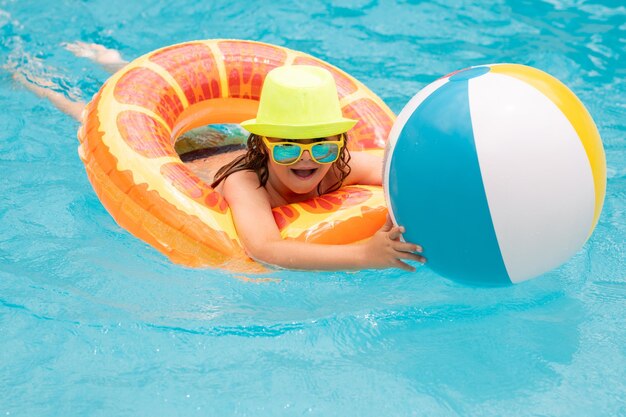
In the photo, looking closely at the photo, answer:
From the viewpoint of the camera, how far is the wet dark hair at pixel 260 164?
14.0ft

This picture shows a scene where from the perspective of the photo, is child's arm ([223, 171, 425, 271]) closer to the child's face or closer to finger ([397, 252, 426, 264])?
finger ([397, 252, 426, 264])

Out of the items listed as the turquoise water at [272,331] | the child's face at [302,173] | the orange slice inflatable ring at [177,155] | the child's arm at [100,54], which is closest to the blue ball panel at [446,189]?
the turquoise water at [272,331]

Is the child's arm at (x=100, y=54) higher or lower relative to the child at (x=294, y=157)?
Answer: lower

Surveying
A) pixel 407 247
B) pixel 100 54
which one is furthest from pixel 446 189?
pixel 100 54

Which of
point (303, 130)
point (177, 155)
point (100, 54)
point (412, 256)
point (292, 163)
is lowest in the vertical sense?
point (100, 54)

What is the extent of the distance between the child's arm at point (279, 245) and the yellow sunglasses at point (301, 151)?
0.99 feet

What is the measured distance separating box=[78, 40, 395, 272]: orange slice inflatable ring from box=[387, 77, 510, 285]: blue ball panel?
2.81 feet

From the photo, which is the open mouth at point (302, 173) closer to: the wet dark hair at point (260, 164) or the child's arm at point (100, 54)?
the wet dark hair at point (260, 164)

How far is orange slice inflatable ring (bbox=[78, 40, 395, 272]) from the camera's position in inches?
162

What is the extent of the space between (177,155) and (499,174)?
80.1 inches

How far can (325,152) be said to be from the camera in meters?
3.91

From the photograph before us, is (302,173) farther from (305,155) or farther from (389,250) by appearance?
(389,250)

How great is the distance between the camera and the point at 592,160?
10.4ft

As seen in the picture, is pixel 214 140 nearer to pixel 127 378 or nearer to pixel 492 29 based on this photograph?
pixel 127 378
